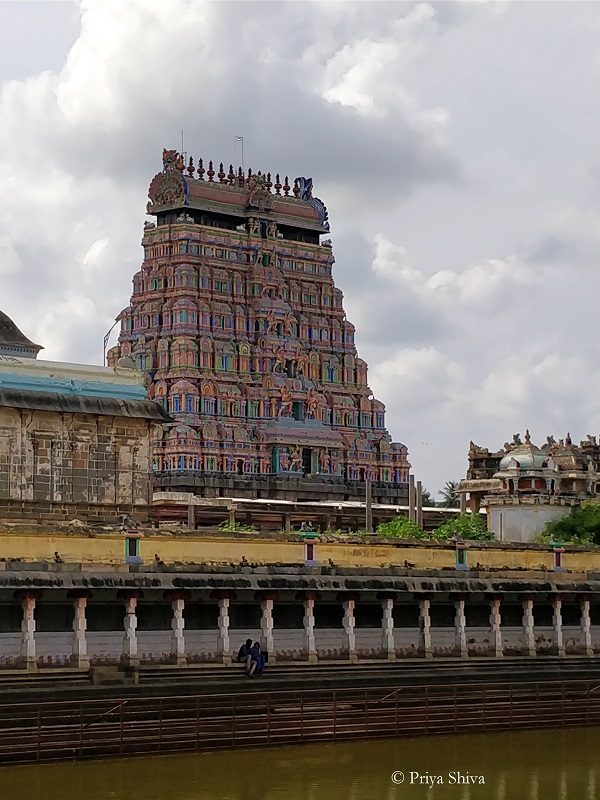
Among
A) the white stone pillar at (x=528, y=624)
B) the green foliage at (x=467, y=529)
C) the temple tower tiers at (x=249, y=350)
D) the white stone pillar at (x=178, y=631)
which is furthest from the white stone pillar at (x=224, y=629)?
the temple tower tiers at (x=249, y=350)

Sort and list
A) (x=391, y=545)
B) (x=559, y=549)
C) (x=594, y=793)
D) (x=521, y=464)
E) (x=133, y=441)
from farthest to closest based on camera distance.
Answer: (x=521, y=464) < (x=133, y=441) < (x=559, y=549) < (x=391, y=545) < (x=594, y=793)

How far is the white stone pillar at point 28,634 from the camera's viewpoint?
3272cm

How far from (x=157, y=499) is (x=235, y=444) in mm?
22766

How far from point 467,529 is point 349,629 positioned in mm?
37052

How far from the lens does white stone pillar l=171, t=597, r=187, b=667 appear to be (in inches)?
1384

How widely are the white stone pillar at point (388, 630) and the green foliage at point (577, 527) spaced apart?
87.8ft

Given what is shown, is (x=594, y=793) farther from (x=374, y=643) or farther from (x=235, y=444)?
(x=235, y=444)

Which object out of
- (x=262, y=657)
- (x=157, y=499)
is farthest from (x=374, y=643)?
(x=157, y=499)

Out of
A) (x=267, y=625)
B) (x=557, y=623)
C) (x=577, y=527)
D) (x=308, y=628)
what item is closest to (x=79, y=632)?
(x=267, y=625)

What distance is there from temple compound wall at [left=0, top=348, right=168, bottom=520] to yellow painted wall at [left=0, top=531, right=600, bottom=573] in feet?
35.6

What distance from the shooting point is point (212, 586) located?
35281mm

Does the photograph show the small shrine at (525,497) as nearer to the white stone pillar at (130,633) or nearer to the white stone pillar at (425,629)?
the white stone pillar at (425,629)

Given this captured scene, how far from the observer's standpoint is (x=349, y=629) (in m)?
38.3

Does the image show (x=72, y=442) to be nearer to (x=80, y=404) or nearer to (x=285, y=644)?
(x=80, y=404)
